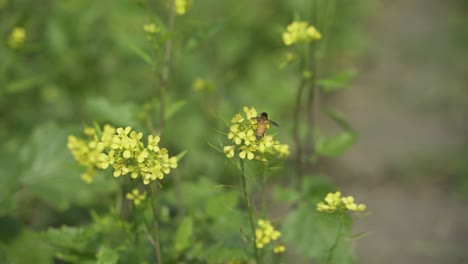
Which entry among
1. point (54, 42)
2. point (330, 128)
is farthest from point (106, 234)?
point (330, 128)

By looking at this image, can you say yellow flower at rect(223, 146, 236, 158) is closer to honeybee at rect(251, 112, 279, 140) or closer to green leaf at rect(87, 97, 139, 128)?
honeybee at rect(251, 112, 279, 140)

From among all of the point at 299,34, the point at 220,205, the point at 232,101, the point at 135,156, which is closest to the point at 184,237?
the point at 220,205

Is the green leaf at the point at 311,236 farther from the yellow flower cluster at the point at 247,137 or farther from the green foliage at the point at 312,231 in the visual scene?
the yellow flower cluster at the point at 247,137

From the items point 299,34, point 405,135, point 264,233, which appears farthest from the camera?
point 405,135

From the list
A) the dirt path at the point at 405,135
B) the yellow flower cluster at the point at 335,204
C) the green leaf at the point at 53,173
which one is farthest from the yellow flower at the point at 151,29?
the dirt path at the point at 405,135

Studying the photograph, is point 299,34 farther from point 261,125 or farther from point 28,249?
point 28,249

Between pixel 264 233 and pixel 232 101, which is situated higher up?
pixel 232 101
